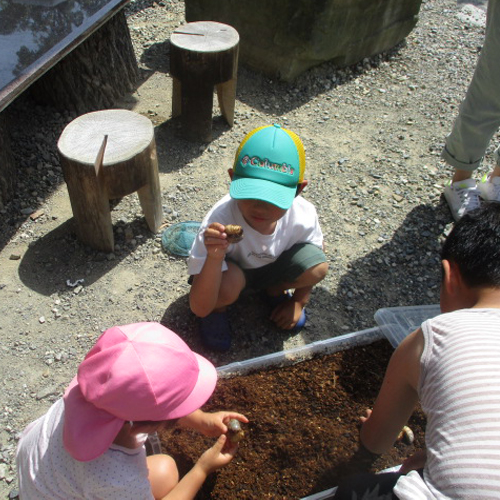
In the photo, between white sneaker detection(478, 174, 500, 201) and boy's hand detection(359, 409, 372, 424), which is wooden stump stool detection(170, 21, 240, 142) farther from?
boy's hand detection(359, 409, 372, 424)

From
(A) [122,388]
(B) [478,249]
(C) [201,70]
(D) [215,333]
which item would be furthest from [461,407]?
(C) [201,70]

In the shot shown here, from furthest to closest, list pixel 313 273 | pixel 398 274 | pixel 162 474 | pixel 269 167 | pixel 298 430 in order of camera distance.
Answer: pixel 398 274
pixel 313 273
pixel 298 430
pixel 269 167
pixel 162 474

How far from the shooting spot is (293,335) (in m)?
2.34

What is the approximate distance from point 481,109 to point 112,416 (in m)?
2.47

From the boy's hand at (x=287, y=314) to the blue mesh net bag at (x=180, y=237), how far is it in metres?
0.63

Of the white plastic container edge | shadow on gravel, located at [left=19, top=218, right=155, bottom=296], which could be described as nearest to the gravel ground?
shadow on gravel, located at [left=19, top=218, right=155, bottom=296]

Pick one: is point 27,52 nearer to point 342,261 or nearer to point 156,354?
point 342,261

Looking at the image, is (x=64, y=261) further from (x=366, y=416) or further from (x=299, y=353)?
(x=366, y=416)

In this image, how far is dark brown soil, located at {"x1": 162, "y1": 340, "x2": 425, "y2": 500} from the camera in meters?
1.74

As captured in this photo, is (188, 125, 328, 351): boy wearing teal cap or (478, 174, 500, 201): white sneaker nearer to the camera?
(188, 125, 328, 351): boy wearing teal cap

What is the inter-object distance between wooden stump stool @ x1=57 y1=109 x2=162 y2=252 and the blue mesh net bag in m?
0.18

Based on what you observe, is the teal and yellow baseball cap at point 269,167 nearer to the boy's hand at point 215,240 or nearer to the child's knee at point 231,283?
the boy's hand at point 215,240

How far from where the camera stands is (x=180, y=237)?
272cm

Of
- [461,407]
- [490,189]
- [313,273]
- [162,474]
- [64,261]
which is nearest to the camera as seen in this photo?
[461,407]
